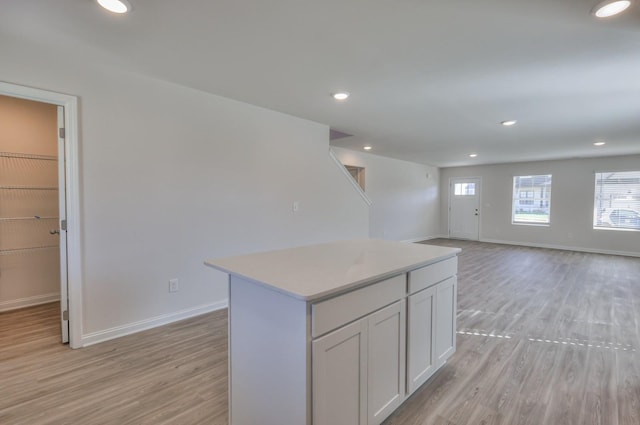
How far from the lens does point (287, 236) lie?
3941mm

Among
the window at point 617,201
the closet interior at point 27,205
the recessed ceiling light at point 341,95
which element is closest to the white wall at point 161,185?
the recessed ceiling light at point 341,95

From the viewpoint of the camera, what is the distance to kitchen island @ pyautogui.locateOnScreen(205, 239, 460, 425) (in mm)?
1280

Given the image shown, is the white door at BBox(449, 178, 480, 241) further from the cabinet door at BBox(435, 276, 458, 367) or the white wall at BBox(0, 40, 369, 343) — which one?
the cabinet door at BBox(435, 276, 458, 367)

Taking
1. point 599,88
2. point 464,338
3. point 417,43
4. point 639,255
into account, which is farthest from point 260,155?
point 639,255

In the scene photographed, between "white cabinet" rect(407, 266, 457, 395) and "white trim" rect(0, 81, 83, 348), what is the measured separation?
2.54 m

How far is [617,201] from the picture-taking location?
7086mm

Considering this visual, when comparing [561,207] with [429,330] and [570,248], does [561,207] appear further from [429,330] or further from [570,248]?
[429,330]

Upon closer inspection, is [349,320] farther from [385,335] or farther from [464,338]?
[464,338]

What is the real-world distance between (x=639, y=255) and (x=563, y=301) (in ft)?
16.3

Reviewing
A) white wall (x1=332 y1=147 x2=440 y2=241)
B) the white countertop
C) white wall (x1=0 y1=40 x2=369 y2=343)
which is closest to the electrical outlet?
white wall (x1=0 y1=40 x2=369 y2=343)

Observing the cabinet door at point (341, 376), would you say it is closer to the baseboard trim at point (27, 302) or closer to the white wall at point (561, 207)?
the baseboard trim at point (27, 302)

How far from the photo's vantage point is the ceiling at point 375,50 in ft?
5.71

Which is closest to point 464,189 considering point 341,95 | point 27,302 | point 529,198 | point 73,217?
point 529,198

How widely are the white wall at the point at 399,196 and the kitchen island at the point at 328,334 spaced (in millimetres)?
4723
